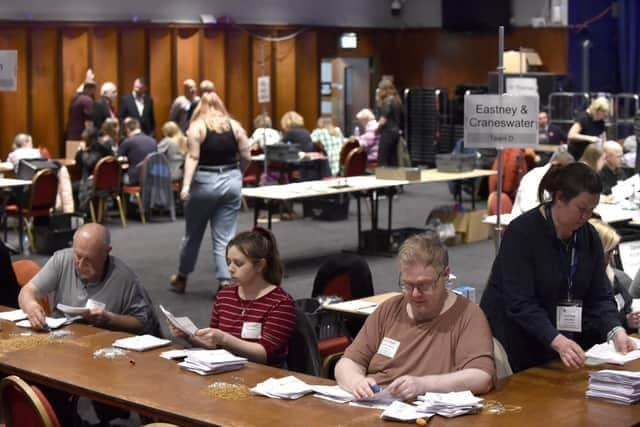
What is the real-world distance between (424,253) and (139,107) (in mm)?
13402

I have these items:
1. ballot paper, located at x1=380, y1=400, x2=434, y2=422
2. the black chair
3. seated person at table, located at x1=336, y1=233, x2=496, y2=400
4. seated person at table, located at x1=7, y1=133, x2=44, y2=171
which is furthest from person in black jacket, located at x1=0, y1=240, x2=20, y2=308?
seated person at table, located at x1=7, y1=133, x2=44, y2=171

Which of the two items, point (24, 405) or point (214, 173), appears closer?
point (24, 405)

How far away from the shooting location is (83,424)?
221 inches

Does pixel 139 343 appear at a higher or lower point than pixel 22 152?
lower

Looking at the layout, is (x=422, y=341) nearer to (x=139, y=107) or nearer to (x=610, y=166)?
(x=610, y=166)

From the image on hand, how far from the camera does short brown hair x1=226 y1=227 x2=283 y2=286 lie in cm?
509

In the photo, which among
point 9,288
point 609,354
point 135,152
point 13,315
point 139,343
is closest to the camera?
point 609,354

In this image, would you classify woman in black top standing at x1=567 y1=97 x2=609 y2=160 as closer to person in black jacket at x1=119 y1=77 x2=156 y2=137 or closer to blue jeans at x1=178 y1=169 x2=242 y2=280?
person in black jacket at x1=119 y1=77 x2=156 y2=137

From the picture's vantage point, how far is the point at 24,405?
12.9ft

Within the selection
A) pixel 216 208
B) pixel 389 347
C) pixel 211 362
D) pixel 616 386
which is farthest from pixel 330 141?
pixel 616 386

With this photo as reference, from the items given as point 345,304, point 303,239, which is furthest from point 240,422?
point 303,239

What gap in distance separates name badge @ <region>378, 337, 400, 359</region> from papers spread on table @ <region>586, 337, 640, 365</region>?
86cm

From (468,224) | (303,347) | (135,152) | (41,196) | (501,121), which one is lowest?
(468,224)

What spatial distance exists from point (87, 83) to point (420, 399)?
A: 13196 mm
